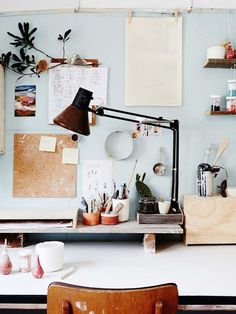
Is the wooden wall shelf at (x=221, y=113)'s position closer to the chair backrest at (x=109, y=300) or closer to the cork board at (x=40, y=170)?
the cork board at (x=40, y=170)

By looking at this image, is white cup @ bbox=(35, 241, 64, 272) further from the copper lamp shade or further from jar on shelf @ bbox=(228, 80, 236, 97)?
jar on shelf @ bbox=(228, 80, 236, 97)

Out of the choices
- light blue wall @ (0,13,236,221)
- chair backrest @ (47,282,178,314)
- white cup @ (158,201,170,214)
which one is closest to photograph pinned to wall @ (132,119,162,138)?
light blue wall @ (0,13,236,221)

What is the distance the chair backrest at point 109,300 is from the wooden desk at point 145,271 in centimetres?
15

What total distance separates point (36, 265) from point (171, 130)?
0.98 metres

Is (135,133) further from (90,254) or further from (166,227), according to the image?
(90,254)

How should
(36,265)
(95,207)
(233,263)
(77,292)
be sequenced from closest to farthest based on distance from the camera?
1. (77,292)
2. (36,265)
3. (233,263)
4. (95,207)

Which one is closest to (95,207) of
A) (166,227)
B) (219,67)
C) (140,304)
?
(166,227)

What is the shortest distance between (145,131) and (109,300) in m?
1.08

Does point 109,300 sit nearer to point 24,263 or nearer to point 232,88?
point 24,263

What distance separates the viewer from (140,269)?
157 centimetres

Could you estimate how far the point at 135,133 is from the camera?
2.01 meters

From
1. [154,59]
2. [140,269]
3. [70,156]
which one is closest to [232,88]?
[154,59]

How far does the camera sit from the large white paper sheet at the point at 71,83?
2.00m

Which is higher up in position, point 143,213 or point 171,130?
point 171,130
